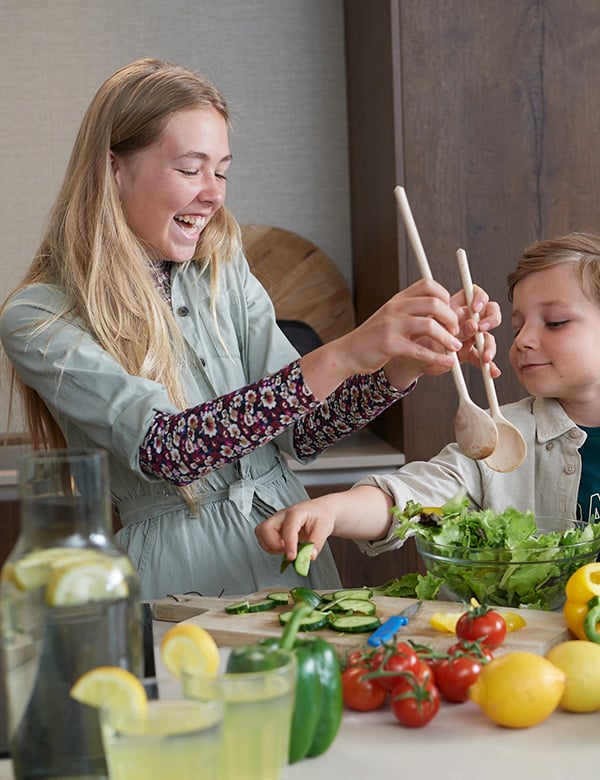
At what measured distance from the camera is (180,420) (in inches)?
59.5

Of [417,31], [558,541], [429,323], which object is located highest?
[417,31]

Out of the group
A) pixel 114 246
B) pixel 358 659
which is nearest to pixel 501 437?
pixel 358 659

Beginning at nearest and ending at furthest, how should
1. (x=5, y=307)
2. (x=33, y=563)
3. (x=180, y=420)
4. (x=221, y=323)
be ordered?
(x=33, y=563) → (x=180, y=420) → (x=5, y=307) → (x=221, y=323)

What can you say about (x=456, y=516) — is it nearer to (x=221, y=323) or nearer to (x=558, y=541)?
(x=558, y=541)

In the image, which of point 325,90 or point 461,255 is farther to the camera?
point 325,90

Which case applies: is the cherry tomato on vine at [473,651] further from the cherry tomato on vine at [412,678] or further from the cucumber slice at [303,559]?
the cucumber slice at [303,559]

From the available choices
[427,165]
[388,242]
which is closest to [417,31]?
[427,165]

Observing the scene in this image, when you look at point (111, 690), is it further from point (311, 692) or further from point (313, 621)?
point (313, 621)

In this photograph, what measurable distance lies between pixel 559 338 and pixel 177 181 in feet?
2.21

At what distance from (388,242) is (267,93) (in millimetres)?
748

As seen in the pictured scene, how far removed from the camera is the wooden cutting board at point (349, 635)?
1.11m

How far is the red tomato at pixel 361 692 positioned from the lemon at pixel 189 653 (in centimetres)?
17

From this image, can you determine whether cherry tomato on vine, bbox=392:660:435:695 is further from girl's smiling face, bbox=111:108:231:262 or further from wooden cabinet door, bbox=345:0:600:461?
wooden cabinet door, bbox=345:0:600:461

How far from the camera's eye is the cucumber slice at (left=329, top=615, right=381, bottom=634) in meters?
1.15
